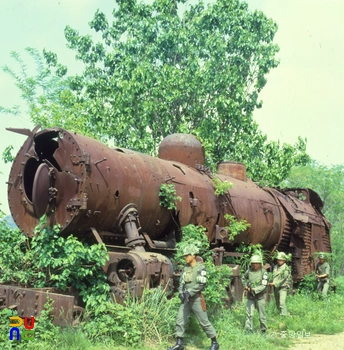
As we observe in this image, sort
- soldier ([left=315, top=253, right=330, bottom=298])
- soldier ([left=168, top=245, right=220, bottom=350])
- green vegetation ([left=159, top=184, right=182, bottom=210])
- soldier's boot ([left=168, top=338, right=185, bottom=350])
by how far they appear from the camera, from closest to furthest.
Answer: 1. soldier's boot ([left=168, top=338, right=185, bottom=350])
2. soldier ([left=168, top=245, right=220, bottom=350])
3. green vegetation ([left=159, top=184, right=182, bottom=210])
4. soldier ([left=315, top=253, right=330, bottom=298])

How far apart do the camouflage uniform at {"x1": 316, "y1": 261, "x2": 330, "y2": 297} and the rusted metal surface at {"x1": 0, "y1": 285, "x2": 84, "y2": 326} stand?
871 centimetres

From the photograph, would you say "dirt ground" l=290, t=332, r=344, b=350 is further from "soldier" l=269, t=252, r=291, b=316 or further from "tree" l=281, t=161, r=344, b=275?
"tree" l=281, t=161, r=344, b=275

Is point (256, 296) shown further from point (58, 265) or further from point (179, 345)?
point (58, 265)

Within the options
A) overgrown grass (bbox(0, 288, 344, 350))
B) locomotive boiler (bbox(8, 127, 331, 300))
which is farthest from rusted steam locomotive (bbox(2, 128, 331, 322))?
overgrown grass (bbox(0, 288, 344, 350))

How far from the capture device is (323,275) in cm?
1462

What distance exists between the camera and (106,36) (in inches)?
918


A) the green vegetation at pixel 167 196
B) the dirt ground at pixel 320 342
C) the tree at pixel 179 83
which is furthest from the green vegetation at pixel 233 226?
the tree at pixel 179 83

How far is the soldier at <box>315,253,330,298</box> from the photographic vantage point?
14.7m

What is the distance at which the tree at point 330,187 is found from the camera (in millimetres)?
38500

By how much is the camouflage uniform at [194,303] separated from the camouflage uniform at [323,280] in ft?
24.7

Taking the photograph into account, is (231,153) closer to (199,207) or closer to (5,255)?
(199,207)

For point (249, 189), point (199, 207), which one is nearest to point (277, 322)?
point (199, 207)

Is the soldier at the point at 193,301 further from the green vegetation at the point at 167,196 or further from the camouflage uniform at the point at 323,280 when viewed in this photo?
the camouflage uniform at the point at 323,280

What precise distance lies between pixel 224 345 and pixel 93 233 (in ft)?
8.18
